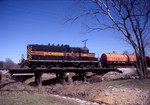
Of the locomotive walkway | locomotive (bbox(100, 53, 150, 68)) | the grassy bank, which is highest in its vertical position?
locomotive (bbox(100, 53, 150, 68))

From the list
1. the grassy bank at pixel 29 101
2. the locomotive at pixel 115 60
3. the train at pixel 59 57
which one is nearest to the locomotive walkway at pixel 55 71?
the train at pixel 59 57

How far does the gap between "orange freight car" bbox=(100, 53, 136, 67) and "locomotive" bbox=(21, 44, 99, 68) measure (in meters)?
3.75

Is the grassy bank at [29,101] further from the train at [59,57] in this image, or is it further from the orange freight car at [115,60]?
the orange freight car at [115,60]

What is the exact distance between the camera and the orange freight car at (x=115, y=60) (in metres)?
26.8

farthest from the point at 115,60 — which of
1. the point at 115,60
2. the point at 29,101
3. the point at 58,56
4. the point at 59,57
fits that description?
the point at 29,101

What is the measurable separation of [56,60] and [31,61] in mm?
3699

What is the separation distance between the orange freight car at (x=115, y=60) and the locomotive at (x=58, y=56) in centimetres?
375

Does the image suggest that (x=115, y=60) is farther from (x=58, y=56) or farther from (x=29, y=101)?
(x=29, y=101)

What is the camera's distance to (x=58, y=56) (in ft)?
69.5

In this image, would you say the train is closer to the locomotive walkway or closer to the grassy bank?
the locomotive walkway

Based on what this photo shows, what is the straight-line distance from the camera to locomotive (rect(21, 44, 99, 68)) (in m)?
19.3

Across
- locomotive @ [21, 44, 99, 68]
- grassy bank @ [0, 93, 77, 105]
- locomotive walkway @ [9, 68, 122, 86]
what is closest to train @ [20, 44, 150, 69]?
locomotive @ [21, 44, 99, 68]

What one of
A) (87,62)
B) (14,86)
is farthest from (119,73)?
(14,86)

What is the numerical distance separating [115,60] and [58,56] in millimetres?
12362
